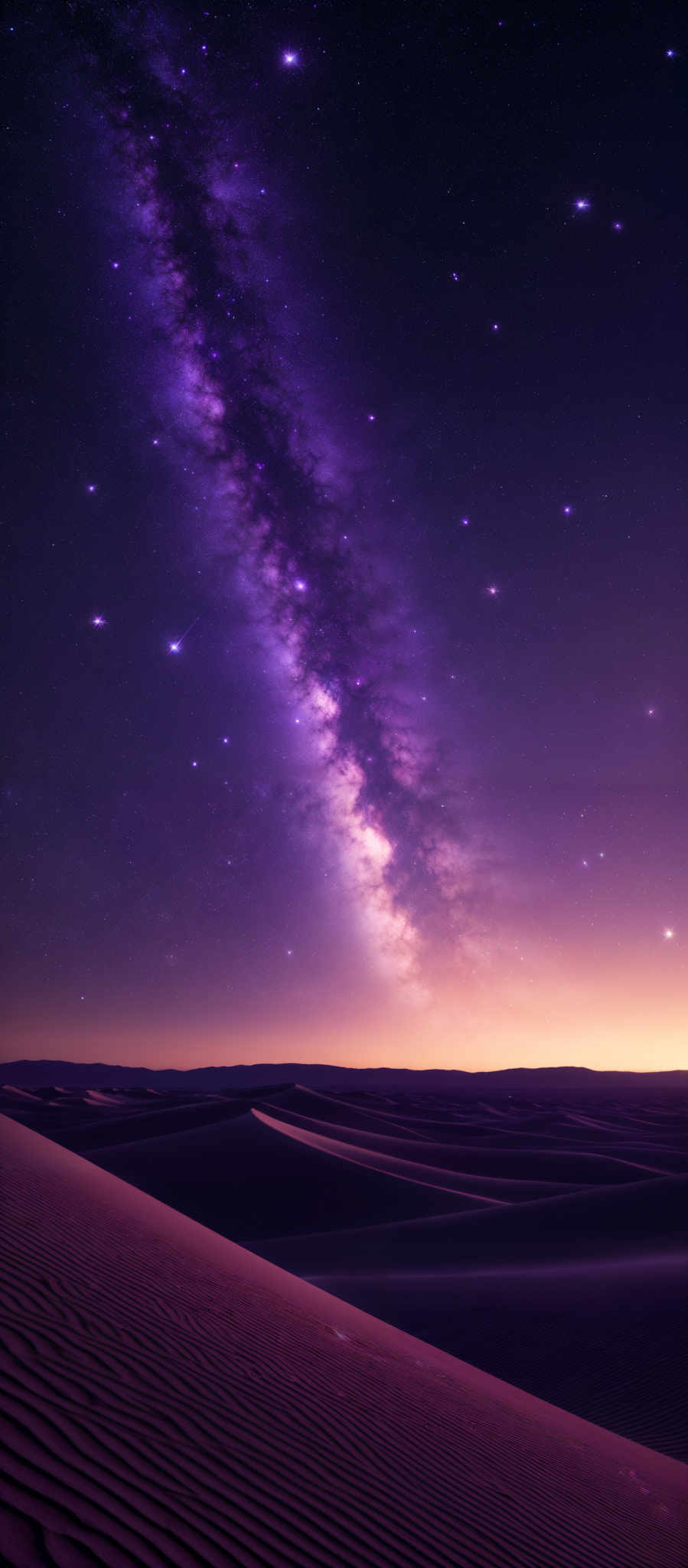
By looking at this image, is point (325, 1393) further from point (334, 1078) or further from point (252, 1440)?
point (334, 1078)

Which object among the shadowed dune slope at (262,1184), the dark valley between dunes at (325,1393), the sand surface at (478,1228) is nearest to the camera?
the dark valley between dunes at (325,1393)

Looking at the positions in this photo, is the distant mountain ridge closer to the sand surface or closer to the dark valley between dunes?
the sand surface

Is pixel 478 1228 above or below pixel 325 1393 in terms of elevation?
below

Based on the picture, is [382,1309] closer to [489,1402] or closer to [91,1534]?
[489,1402]

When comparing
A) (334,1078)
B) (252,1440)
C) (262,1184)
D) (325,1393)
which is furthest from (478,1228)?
(334,1078)

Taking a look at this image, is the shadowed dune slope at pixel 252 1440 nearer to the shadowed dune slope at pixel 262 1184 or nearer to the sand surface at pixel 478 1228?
the sand surface at pixel 478 1228

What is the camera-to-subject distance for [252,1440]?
321 cm

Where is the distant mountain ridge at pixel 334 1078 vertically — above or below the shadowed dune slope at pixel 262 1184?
below

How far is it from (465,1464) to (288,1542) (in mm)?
1959

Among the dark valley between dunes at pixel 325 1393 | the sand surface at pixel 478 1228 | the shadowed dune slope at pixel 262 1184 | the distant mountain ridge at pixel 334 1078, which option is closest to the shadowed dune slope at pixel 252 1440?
the dark valley between dunes at pixel 325 1393

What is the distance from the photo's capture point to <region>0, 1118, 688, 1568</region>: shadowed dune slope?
8.04 ft

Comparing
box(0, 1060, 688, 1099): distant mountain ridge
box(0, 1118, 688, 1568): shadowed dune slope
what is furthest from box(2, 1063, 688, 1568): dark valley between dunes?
box(0, 1060, 688, 1099): distant mountain ridge

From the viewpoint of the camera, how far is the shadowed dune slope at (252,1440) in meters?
2.45

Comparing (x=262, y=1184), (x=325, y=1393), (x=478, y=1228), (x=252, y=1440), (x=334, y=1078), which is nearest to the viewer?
(x=252, y=1440)
